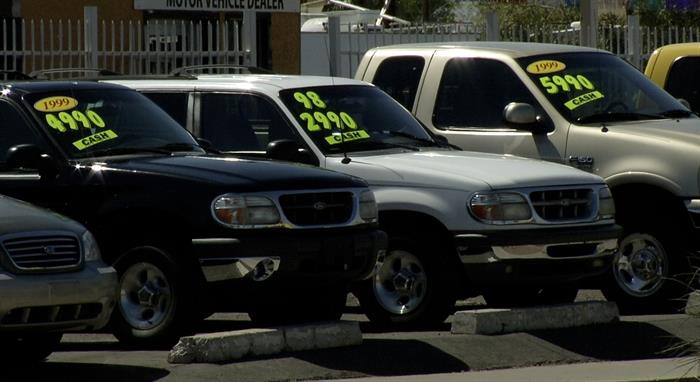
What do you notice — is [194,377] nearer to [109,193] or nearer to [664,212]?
[109,193]

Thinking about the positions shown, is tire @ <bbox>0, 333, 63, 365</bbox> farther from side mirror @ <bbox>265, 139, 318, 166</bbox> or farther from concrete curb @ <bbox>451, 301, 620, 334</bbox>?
concrete curb @ <bbox>451, 301, 620, 334</bbox>

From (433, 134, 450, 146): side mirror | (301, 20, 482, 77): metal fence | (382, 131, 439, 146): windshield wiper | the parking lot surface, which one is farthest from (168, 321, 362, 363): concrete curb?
(301, 20, 482, 77): metal fence

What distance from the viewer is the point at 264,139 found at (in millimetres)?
12031

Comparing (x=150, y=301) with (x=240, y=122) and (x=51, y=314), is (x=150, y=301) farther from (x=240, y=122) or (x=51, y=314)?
(x=240, y=122)

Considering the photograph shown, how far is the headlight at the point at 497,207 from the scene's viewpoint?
433 inches

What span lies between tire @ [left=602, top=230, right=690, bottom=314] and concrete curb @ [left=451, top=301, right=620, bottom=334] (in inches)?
45.8

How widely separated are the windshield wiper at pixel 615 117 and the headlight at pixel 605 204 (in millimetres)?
1326

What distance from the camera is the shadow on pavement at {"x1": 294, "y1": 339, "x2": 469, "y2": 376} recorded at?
9.62 meters

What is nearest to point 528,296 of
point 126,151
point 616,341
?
point 616,341

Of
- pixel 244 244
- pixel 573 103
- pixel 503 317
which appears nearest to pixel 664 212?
pixel 573 103

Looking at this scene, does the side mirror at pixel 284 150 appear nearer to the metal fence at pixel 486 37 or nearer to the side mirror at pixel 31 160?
the side mirror at pixel 31 160

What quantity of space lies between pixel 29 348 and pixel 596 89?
18.1 feet

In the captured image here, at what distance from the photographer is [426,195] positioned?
11.2 m

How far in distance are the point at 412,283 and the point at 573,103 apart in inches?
97.5
